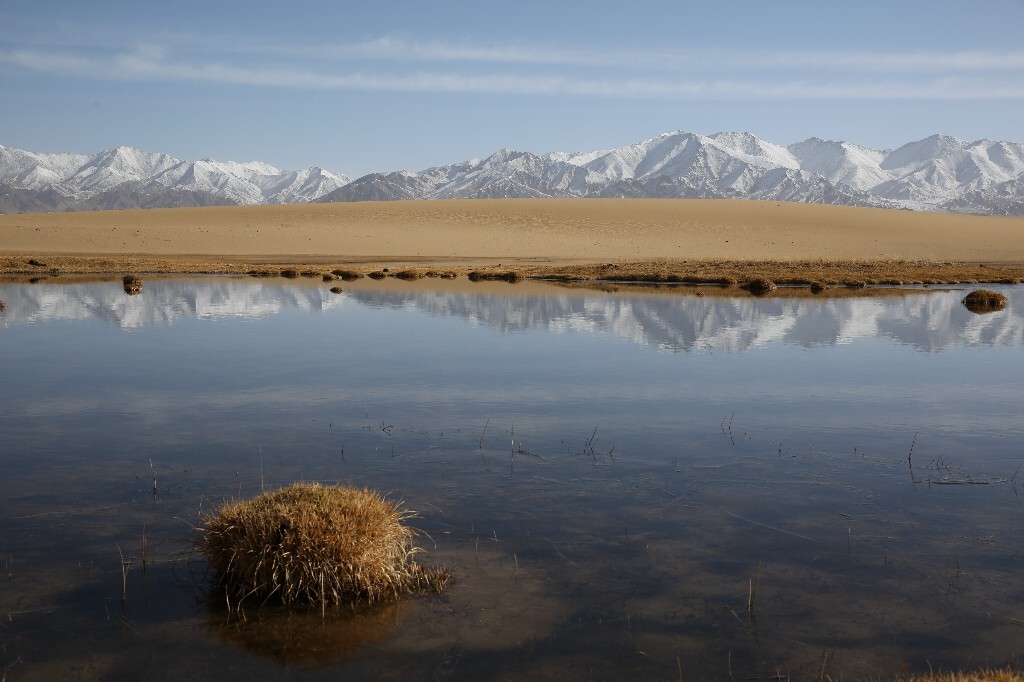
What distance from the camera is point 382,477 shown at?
32.6ft

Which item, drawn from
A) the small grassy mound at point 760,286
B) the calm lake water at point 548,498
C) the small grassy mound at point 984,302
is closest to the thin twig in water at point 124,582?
the calm lake water at point 548,498

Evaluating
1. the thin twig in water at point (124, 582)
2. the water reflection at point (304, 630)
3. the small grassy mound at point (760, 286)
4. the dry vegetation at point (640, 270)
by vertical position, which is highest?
the dry vegetation at point (640, 270)

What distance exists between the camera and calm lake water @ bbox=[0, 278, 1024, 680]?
241 inches

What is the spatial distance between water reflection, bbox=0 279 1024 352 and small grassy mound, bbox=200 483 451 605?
1458 cm

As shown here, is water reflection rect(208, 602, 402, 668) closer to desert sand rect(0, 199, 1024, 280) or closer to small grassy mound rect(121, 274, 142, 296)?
small grassy mound rect(121, 274, 142, 296)

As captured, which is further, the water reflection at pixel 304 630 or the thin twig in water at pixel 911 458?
the thin twig in water at pixel 911 458

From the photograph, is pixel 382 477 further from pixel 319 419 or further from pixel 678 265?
pixel 678 265

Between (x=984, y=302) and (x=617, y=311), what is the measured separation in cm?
1426

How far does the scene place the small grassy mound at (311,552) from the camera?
264 inches

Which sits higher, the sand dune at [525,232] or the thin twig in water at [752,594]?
the sand dune at [525,232]

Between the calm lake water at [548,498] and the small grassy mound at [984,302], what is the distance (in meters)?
10.8

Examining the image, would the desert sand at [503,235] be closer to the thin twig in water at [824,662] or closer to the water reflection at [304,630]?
the water reflection at [304,630]

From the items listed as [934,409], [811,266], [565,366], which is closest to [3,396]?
[565,366]

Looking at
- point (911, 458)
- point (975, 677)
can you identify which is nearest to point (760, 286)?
point (911, 458)
